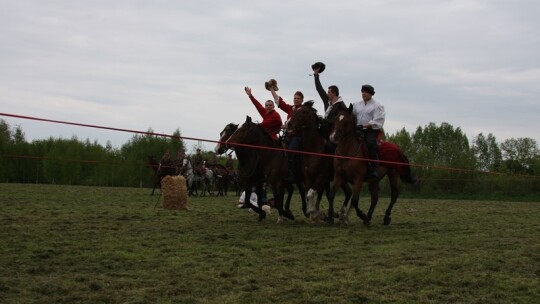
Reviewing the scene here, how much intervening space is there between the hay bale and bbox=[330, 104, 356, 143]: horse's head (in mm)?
6620

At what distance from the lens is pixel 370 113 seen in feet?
37.5

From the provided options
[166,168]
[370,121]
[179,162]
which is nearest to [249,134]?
[370,121]

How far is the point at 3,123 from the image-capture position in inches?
2847

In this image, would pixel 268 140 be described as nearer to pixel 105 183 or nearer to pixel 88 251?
pixel 88 251

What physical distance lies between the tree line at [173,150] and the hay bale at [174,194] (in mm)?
19912

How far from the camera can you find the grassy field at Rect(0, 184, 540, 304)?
17.2ft

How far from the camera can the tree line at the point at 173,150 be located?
35.7 metres

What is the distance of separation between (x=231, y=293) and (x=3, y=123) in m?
74.0

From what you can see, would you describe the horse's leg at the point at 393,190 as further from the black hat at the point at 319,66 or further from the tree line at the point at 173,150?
the tree line at the point at 173,150

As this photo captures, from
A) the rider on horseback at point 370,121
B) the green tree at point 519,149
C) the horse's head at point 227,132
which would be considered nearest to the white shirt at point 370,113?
the rider on horseback at point 370,121

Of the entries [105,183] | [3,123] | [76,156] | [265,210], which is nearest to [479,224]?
[265,210]

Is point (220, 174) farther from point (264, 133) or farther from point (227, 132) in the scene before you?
point (264, 133)

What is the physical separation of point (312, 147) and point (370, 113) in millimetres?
1250

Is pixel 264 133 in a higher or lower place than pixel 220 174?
higher
